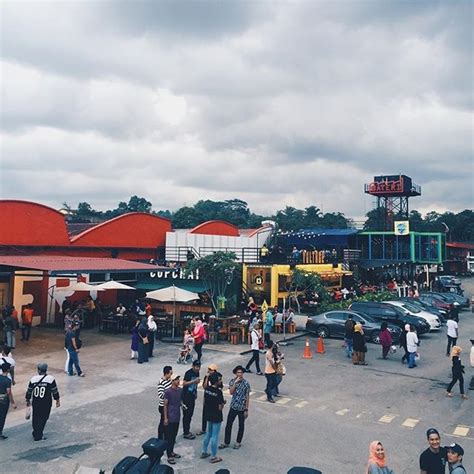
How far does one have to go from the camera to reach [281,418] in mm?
10961

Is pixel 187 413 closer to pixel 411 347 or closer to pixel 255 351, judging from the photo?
pixel 255 351

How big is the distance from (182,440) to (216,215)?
305ft

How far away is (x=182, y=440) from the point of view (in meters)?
9.59

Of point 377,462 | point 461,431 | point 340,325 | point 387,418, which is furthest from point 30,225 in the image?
point 377,462

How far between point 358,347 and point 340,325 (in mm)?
5581

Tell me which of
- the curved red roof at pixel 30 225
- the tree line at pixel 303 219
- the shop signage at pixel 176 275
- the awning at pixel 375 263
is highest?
the tree line at pixel 303 219

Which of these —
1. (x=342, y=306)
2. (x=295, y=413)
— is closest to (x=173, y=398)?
(x=295, y=413)

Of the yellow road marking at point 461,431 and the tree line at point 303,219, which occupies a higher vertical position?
the tree line at point 303,219

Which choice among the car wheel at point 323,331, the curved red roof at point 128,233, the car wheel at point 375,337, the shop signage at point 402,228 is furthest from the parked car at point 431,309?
the curved red roof at point 128,233

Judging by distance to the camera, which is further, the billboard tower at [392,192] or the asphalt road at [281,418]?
the billboard tower at [392,192]

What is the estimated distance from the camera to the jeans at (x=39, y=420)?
9242 millimetres

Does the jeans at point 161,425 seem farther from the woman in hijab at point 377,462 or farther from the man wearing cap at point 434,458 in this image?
the man wearing cap at point 434,458

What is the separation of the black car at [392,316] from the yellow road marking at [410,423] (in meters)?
11.8

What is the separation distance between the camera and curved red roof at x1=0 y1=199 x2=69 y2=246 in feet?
77.4
